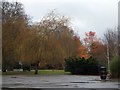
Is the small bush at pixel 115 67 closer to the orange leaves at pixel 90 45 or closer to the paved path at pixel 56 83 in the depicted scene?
the paved path at pixel 56 83

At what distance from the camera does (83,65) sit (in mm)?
53969

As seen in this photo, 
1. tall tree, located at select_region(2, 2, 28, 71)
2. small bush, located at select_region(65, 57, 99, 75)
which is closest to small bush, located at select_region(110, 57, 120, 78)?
small bush, located at select_region(65, 57, 99, 75)

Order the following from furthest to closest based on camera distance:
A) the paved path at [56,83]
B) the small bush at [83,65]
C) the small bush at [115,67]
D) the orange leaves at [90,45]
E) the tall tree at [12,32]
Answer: the orange leaves at [90,45] → the small bush at [83,65] → the tall tree at [12,32] → the small bush at [115,67] → the paved path at [56,83]

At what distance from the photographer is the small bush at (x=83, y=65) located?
53594 mm

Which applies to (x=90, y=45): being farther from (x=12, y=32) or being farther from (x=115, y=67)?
(x=115, y=67)

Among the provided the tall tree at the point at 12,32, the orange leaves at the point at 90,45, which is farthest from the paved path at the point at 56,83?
the orange leaves at the point at 90,45

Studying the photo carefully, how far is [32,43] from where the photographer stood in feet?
171

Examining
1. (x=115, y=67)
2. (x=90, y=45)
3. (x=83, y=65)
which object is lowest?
(x=83, y=65)

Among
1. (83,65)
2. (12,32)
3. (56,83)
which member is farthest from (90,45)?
(56,83)

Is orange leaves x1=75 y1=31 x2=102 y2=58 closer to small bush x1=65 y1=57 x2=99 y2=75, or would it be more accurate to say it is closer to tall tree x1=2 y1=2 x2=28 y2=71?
small bush x1=65 y1=57 x2=99 y2=75

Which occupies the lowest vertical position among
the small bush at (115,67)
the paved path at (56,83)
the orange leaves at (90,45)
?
the paved path at (56,83)

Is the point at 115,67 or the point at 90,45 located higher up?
the point at 90,45

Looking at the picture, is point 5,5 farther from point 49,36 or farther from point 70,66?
point 70,66

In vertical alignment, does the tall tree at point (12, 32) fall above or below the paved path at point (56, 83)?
above
